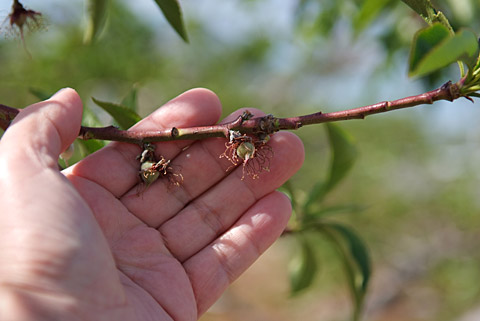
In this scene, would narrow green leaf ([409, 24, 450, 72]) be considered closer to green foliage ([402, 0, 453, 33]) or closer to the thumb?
green foliage ([402, 0, 453, 33])

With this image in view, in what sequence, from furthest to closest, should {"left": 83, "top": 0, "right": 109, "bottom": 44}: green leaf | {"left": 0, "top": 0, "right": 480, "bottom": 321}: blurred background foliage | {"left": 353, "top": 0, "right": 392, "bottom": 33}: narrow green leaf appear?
{"left": 0, "top": 0, "right": 480, "bottom": 321}: blurred background foliage, {"left": 353, "top": 0, "right": 392, "bottom": 33}: narrow green leaf, {"left": 83, "top": 0, "right": 109, "bottom": 44}: green leaf

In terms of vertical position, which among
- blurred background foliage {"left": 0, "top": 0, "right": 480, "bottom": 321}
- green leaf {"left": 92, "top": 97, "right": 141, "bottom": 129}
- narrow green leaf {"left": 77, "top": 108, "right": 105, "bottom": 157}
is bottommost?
blurred background foliage {"left": 0, "top": 0, "right": 480, "bottom": 321}

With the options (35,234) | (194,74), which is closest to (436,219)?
(194,74)

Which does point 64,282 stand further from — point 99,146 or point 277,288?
point 277,288

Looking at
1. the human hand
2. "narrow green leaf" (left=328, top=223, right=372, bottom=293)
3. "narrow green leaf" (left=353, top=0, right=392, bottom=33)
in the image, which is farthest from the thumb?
"narrow green leaf" (left=353, top=0, right=392, bottom=33)

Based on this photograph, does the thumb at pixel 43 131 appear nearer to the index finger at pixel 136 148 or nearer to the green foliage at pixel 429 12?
the index finger at pixel 136 148

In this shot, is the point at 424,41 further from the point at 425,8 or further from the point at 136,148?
the point at 136,148
